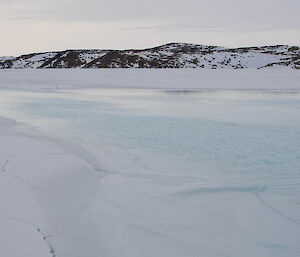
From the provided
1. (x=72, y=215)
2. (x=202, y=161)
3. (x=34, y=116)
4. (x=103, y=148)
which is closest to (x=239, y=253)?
(x=72, y=215)

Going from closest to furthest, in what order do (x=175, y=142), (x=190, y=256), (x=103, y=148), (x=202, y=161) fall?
(x=190, y=256)
(x=202, y=161)
(x=103, y=148)
(x=175, y=142)

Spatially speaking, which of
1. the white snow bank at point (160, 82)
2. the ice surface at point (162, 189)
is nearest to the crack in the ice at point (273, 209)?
the ice surface at point (162, 189)

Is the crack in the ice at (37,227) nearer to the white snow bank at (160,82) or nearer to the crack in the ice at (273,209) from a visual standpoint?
the crack in the ice at (273,209)

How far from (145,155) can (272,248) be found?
322 cm

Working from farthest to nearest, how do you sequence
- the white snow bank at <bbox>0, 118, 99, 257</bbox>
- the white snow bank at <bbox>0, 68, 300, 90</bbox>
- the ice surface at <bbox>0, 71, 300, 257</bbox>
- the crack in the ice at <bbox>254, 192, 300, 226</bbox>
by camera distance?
the white snow bank at <bbox>0, 68, 300, 90</bbox>
the crack in the ice at <bbox>254, 192, 300, 226</bbox>
the ice surface at <bbox>0, 71, 300, 257</bbox>
the white snow bank at <bbox>0, 118, 99, 257</bbox>

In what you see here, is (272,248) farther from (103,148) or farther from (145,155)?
(103,148)

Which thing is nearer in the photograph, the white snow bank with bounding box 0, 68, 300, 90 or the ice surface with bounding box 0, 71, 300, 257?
the ice surface with bounding box 0, 71, 300, 257

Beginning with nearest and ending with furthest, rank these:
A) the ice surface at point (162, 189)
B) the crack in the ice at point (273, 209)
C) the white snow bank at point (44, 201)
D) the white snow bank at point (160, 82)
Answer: the white snow bank at point (44, 201) < the ice surface at point (162, 189) < the crack in the ice at point (273, 209) < the white snow bank at point (160, 82)

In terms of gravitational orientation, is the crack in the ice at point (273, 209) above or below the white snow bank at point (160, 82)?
below

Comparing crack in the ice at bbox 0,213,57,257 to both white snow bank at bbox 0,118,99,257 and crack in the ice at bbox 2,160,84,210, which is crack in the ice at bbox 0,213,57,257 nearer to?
white snow bank at bbox 0,118,99,257

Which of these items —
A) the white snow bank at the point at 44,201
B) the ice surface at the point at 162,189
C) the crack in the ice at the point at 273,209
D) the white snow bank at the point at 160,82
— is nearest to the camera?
the white snow bank at the point at 44,201

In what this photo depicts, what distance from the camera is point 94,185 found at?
477 centimetres

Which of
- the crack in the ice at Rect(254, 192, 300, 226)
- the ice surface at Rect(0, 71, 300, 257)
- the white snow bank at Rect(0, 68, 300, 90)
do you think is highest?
the white snow bank at Rect(0, 68, 300, 90)

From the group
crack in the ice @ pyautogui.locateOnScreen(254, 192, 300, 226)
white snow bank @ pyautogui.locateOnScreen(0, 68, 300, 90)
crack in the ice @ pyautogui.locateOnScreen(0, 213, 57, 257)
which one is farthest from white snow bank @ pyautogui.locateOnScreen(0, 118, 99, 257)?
white snow bank @ pyautogui.locateOnScreen(0, 68, 300, 90)
